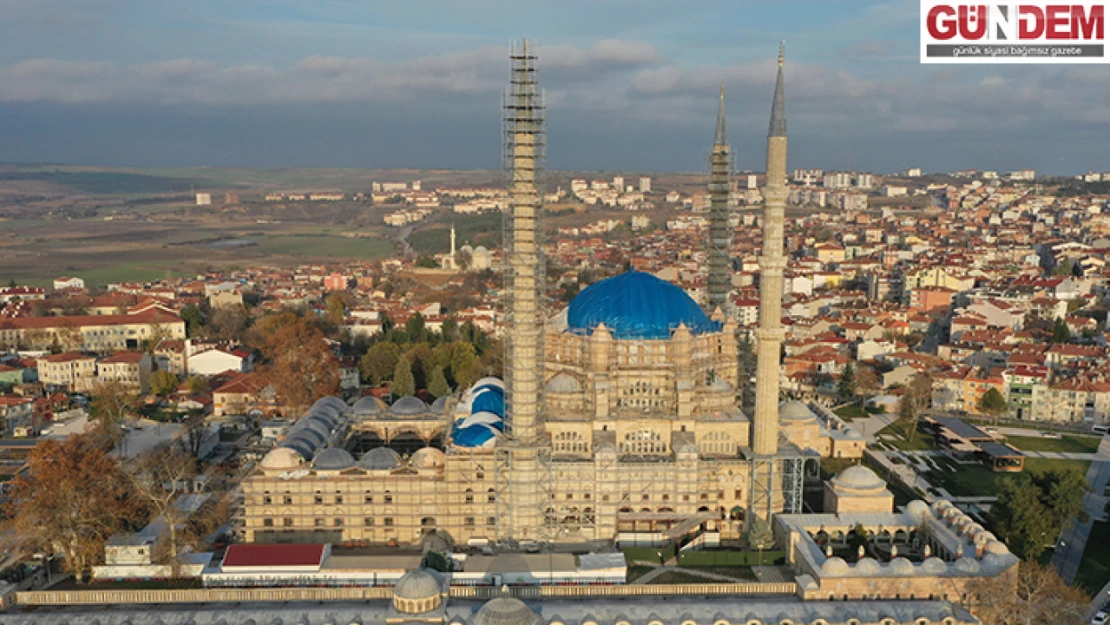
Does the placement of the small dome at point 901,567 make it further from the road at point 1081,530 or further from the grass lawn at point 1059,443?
the grass lawn at point 1059,443

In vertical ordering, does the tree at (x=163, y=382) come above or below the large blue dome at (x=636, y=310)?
below

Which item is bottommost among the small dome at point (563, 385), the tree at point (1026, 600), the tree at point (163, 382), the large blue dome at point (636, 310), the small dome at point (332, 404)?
the tree at point (1026, 600)

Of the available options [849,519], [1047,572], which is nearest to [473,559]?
[849,519]

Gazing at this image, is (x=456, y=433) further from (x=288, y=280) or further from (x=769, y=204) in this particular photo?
(x=288, y=280)

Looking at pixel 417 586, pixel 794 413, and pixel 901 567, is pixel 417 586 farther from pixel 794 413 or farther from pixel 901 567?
pixel 794 413

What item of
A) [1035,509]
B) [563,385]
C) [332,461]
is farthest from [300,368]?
[1035,509]

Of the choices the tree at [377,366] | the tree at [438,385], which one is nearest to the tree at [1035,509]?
the tree at [438,385]
